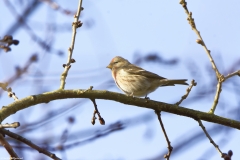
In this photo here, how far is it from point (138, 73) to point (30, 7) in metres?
4.75

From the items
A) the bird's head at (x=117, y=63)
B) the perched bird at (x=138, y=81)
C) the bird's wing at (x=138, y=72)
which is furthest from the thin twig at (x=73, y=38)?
the bird's head at (x=117, y=63)

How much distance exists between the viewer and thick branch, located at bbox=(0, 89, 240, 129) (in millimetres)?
4254

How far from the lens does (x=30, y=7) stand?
3551mm

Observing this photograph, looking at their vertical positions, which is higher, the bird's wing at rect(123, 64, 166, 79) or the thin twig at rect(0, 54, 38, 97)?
the bird's wing at rect(123, 64, 166, 79)

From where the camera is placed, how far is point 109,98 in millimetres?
4652

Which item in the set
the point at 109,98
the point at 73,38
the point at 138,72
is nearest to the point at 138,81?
the point at 138,72

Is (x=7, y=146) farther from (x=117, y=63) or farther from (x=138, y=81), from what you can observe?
(x=117, y=63)

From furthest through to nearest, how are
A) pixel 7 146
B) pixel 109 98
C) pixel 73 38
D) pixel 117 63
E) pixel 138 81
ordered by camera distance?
pixel 117 63
pixel 138 81
pixel 73 38
pixel 109 98
pixel 7 146

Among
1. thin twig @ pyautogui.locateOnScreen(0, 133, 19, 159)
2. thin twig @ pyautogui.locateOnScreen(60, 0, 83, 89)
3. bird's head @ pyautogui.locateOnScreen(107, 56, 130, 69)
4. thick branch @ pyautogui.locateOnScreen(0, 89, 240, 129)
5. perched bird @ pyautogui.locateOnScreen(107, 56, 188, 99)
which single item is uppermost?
bird's head @ pyautogui.locateOnScreen(107, 56, 130, 69)

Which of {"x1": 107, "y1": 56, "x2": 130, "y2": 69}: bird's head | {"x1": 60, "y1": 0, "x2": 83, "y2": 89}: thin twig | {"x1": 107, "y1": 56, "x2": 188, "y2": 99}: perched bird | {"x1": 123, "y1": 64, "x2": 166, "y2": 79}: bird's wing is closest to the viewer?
{"x1": 60, "y1": 0, "x2": 83, "y2": 89}: thin twig

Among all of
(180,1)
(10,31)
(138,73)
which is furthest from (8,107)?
(138,73)

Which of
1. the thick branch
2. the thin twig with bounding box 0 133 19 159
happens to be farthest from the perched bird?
the thin twig with bounding box 0 133 19 159

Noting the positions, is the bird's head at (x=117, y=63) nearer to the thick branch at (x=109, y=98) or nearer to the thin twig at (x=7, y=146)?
the thick branch at (x=109, y=98)

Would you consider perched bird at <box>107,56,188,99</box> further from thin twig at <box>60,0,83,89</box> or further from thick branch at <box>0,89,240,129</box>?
thin twig at <box>60,0,83,89</box>
